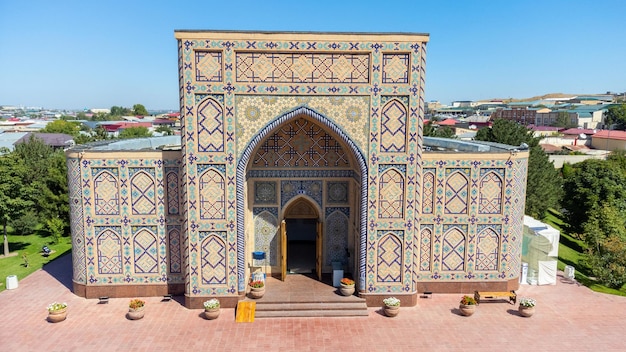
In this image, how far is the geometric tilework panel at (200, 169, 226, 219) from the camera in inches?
532

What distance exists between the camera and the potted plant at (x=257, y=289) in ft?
46.9

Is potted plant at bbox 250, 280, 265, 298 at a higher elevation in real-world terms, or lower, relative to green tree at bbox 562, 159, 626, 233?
lower

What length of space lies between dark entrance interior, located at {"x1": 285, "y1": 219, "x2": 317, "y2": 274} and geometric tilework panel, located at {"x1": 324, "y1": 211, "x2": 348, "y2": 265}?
1.16 meters

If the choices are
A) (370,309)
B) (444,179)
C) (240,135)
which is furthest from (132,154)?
(444,179)

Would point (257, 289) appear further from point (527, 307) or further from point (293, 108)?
point (527, 307)

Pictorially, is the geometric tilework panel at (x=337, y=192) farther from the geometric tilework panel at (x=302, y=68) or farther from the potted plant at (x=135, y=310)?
the potted plant at (x=135, y=310)

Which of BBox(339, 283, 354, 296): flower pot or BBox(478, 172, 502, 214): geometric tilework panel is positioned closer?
BBox(339, 283, 354, 296): flower pot

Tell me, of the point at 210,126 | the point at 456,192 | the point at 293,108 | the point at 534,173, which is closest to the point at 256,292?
the point at 210,126

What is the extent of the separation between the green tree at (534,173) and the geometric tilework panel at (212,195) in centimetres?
1828

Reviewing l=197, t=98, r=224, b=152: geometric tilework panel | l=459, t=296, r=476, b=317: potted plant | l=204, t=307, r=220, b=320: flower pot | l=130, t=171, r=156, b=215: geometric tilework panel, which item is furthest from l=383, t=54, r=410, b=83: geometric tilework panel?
l=204, t=307, r=220, b=320: flower pot

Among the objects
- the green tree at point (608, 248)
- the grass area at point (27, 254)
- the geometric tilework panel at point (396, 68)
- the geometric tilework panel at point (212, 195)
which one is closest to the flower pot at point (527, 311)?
the green tree at point (608, 248)

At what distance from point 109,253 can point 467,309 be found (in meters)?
12.5

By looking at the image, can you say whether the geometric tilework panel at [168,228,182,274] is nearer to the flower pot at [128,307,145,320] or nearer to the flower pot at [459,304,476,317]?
the flower pot at [128,307,145,320]

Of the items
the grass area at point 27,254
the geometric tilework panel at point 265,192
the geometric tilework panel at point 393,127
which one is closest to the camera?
the geometric tilework panel at point 393,127
